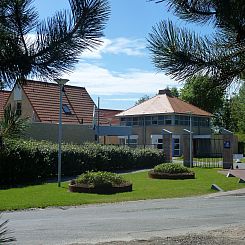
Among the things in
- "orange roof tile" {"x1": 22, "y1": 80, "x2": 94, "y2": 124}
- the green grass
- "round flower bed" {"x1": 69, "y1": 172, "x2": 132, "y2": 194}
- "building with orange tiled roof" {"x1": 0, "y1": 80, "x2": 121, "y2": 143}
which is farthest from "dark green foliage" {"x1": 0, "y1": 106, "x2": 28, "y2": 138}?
"orange roof tile" {"x1": 22, "y1": 80, "x2": 94, "y2": 124}

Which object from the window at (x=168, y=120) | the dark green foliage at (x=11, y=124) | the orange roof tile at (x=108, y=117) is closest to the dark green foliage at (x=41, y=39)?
the dark green foliage at (x=11, y=124)

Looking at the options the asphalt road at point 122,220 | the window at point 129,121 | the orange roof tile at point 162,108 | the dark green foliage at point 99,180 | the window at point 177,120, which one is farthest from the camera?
the window at point 129,121

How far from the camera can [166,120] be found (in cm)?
5891

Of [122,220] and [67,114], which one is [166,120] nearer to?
[67,114]

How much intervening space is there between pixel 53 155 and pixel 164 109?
32166mm

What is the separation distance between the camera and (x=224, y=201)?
19.9m

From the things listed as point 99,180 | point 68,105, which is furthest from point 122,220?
point 68,105

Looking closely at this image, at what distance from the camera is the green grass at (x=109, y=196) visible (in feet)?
61.7

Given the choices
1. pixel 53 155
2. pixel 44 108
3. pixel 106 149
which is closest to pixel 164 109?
pixel 44 108

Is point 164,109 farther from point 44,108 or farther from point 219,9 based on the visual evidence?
point 219,9

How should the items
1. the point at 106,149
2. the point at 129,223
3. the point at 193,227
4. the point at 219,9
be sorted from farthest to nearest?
the point at 106,149, the point at 129,223, the point at 193,227, the point at 219,9

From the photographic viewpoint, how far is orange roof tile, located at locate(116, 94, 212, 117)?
59125 millimetres

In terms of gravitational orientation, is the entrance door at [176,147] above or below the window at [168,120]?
below

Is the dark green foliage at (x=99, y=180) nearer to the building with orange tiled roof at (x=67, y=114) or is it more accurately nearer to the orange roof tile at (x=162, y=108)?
the building with orange tiled roof at (x=67, y=114)
